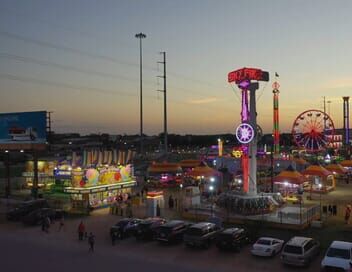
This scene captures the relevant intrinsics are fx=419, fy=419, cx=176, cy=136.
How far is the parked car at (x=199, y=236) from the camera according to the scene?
20.8m

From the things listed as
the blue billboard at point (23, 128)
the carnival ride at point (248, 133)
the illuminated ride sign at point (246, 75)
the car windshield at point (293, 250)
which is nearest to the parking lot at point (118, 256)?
the car windshield at point (293, 250)

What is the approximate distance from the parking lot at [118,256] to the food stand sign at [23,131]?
53.5 ft

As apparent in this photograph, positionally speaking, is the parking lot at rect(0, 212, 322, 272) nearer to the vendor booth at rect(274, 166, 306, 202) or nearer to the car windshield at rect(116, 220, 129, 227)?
the car windshield at rect(116, 220, 129, 227)

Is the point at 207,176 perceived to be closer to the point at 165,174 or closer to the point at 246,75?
the point at 165,174

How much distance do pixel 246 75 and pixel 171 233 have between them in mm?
14351

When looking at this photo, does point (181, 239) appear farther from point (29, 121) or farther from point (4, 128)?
point (4, 128)

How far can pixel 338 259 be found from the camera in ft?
54.7

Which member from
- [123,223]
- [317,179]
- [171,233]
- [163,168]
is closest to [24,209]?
[123,223]

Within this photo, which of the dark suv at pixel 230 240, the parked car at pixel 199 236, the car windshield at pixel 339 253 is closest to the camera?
the car windshield at pixel 339 253

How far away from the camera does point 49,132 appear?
132 ft

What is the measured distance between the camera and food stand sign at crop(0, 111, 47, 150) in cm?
3981

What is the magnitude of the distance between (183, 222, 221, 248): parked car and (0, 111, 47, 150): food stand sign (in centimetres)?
2293

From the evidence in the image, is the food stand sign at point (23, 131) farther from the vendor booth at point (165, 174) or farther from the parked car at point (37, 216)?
the vendor booth at point (165, 174)

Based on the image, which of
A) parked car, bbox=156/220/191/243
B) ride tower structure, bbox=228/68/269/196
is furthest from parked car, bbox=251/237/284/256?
ride tower structure, bbox=228/68/269/196
